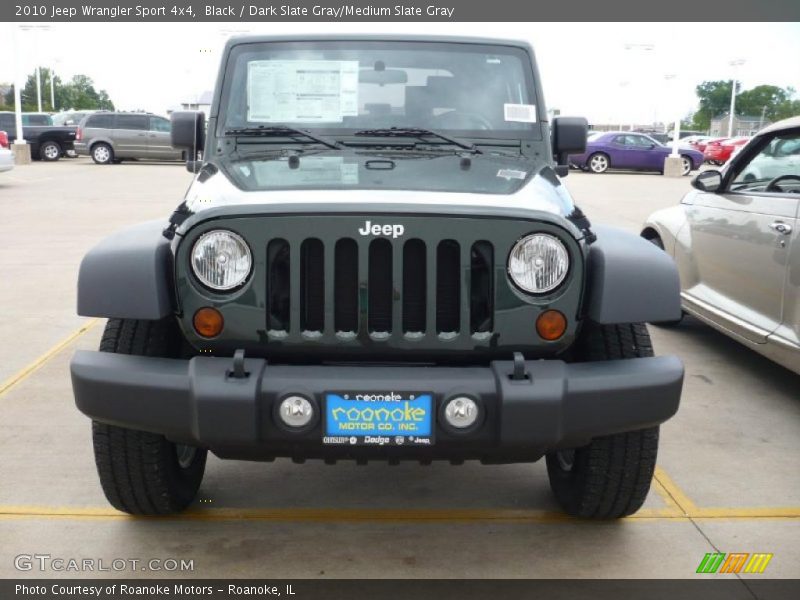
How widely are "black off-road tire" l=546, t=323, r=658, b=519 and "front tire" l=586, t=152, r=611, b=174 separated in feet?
83.3

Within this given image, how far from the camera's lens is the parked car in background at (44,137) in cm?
2756

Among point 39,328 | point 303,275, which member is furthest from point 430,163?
point 39,328

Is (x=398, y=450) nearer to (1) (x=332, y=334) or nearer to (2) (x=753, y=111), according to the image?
(1) (x=332, y=334)

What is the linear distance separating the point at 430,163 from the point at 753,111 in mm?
107426

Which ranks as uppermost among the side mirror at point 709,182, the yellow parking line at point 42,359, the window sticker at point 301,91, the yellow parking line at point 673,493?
the window sticker at point 301,91

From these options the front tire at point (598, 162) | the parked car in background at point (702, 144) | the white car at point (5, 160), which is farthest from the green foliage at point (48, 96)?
the white car at point (5, 160)

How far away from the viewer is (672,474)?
153 inches

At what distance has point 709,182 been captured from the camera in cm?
553

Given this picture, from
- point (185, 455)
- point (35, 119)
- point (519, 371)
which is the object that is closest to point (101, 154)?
point (35, 119)

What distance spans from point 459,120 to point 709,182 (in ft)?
7.73

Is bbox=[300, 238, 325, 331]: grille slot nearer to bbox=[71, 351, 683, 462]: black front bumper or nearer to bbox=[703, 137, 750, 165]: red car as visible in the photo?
bbox=[71, 351, 683, 462]: black front bumper

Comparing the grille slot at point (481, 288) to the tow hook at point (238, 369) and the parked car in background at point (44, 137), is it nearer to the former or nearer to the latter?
the tow hook at point (238, 369)

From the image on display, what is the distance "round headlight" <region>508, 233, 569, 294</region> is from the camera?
2.80m

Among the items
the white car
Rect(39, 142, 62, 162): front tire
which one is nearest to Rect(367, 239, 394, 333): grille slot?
the white car
